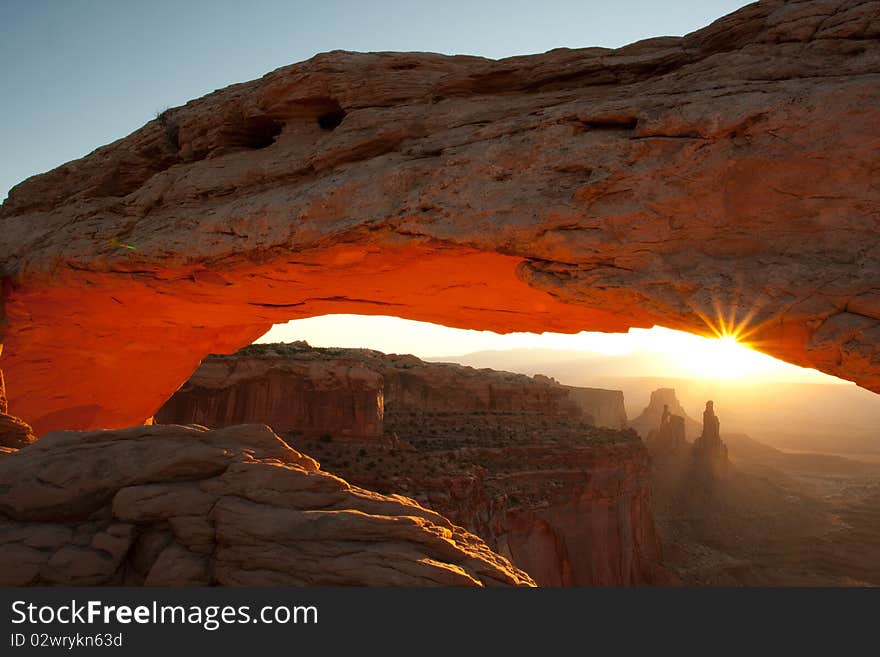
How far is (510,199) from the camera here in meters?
6.80

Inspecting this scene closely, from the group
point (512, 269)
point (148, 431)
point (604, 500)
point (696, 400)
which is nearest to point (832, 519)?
point (604, 500)

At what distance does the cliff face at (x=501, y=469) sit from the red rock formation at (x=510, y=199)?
13764 mm

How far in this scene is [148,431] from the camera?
5941 millimetres

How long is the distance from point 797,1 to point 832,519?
48.0m

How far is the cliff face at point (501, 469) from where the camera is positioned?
78.3 feet

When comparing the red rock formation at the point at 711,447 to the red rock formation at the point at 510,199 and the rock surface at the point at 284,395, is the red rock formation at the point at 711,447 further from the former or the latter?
the red rock formation at the point at 510,199

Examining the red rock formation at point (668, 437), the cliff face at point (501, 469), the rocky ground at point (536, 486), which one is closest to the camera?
the rocky ground at point (536, 486)

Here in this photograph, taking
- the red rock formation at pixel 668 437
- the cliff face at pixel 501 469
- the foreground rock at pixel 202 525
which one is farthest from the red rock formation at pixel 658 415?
the foreground rock at pixel 202 525

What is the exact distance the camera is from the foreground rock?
4.45 m

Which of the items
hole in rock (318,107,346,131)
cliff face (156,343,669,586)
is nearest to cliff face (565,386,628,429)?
cliff face (156,343,669,586)

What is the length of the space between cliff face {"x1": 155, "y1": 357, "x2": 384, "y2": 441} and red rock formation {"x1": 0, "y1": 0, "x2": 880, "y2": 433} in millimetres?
19376

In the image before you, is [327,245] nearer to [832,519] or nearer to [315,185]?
[315,185]

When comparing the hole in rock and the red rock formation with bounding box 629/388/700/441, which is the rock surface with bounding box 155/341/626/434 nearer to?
the hole in rock

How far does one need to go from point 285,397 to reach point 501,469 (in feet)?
39.3
